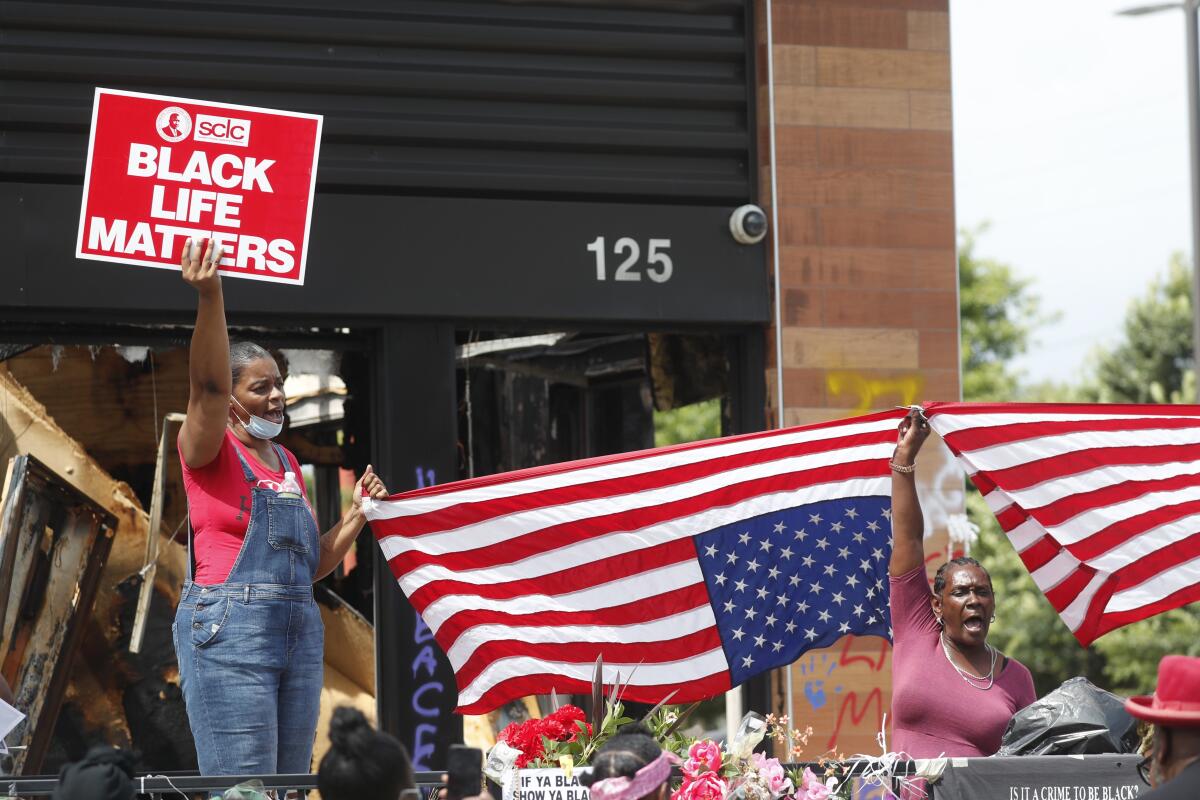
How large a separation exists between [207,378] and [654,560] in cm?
A: 202

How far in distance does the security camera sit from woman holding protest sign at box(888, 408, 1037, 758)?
2687 millimetres

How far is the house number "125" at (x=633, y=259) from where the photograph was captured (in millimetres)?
8531

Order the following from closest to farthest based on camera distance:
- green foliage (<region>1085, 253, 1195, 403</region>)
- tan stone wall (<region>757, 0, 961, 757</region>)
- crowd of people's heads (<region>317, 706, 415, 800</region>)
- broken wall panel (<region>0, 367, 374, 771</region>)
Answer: crowd of people's heads (<region>317, 706, 415, 800</region>) < broken wall panel (<region>0, 367, 374, 771</region>) < tan stone wall (<region>757, 0, 961, 757</region>) < green foliage (<region>1085, 253, 1195, 403</region>)

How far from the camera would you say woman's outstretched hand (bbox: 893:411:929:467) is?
6109 mm

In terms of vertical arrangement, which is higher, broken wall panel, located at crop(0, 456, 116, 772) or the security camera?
the security camera

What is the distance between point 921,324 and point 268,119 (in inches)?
162

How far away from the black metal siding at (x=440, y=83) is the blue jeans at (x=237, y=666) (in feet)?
10.3

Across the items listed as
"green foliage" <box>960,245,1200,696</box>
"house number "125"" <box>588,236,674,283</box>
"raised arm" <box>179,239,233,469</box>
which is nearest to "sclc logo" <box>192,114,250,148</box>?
"raised arm" <box>179,239,233,469</box>

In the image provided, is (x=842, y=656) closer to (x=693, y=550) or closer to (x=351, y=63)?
(x=693, y=550)

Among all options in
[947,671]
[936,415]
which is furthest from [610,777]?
[936,415]

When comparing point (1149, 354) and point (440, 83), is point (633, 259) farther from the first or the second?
point (1149, 354)

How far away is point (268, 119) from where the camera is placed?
619 centimetres

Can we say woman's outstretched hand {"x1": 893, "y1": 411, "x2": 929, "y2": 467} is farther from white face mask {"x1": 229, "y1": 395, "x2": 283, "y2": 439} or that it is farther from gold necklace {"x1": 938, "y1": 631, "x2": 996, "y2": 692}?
white face mask {"x1": 229, "y1": 395, "x2": 283, "y2": 439}

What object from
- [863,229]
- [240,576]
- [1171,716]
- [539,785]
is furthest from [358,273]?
[1171,716]
